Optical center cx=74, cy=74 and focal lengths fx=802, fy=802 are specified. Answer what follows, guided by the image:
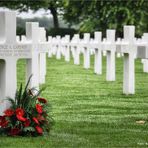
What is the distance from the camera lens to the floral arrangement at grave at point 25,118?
30.2ft

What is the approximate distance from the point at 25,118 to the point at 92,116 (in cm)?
238

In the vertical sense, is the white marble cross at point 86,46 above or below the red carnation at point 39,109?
above

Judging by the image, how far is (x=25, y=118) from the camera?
9211mm

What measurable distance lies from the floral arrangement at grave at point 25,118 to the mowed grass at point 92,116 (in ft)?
0.44

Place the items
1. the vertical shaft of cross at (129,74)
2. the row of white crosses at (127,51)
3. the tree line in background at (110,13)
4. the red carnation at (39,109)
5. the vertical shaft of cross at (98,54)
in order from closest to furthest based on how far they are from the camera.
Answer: the red carnation at (39,109), the row of white crosses at (127,51), the vertical shaft of cross at (129,74), the vertical shaft of cross at (98,54), the tree line in background at (110,13)

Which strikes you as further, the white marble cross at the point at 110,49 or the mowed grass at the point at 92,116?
the white marble cross at the point at 110,49

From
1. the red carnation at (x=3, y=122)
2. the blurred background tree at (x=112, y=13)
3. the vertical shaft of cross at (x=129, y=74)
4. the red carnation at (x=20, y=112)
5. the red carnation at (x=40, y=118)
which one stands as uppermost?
the blurred background tree at (x=112, y=13)

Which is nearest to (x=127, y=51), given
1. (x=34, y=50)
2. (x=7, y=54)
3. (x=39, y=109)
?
(x=34, y=50)

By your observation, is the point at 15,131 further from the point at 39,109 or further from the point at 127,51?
the point at 127,51

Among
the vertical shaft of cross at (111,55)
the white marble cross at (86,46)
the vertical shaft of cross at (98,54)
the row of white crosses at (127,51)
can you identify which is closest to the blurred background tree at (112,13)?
the white marble cross at (86,46)

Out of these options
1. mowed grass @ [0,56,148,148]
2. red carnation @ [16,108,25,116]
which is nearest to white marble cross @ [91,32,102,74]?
mowed grass @ [0,56,148,148]

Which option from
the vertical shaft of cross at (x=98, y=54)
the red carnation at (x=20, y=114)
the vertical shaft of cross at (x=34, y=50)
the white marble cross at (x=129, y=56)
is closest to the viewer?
the red carnation at (x=20, y=114)

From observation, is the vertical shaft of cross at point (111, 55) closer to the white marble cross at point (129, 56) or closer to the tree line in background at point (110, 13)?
the white marble cross at point (129, 56)

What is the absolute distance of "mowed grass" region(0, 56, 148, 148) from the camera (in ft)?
29.0
